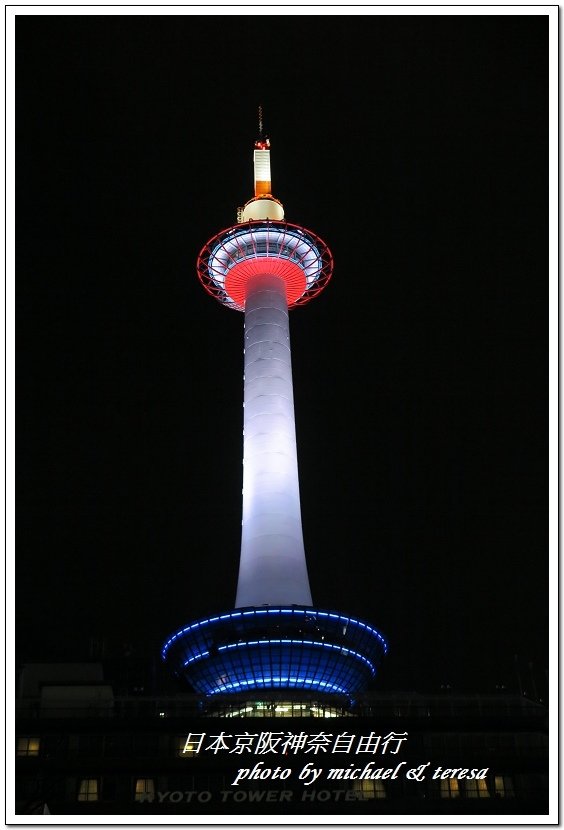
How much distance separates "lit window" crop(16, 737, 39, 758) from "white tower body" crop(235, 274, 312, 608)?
75.5 ft

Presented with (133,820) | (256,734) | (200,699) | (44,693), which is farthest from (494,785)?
(133,820)

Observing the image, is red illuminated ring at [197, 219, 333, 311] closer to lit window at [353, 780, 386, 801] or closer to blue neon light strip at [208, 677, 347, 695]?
blue neon light strip at [208, 677, 347, 695]

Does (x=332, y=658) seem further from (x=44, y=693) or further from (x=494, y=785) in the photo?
(x=44, y=693)

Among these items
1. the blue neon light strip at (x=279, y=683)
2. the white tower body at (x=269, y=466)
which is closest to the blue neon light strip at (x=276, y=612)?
the white tower body at (x=269, y=466)

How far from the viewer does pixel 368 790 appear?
2756 inches

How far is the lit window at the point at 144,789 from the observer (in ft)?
226

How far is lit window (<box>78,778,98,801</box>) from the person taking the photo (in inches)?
2734

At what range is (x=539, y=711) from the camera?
259 feet

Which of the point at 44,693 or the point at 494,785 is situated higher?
the point at 44,693

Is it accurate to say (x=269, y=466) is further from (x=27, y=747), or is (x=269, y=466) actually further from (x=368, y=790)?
(x=27, y=747)

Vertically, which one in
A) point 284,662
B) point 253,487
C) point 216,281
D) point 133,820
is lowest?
point 133,820

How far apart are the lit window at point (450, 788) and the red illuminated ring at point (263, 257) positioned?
59141 mm

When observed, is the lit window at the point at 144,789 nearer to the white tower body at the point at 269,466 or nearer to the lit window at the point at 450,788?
the lit window at the point at 450,788
